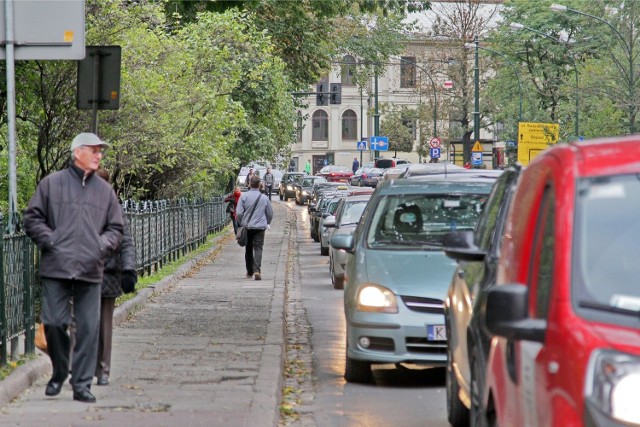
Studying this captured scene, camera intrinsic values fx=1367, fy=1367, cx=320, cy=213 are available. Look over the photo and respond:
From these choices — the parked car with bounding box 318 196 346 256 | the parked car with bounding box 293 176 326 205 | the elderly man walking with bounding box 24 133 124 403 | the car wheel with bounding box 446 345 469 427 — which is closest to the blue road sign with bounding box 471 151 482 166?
the parked car with bounding box 293 176 326 205

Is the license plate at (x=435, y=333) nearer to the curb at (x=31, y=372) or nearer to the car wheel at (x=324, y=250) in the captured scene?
the curb at (x=31, y=372)

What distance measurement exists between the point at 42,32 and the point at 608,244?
7.19 m

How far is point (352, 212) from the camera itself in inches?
993

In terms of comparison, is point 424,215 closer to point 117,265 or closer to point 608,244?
point 117,265

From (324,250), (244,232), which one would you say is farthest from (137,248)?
(324,250)

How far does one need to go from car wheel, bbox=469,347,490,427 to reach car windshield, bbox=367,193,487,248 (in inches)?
189

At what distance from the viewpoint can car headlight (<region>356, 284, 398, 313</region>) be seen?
10.7 metres

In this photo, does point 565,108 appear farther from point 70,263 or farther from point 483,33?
point 70,263

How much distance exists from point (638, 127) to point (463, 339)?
45.8m

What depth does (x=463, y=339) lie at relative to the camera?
7.71 meters

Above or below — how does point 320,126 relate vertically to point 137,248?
above

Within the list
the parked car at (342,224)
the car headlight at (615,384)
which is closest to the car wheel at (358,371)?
the car headlight at (615,384)

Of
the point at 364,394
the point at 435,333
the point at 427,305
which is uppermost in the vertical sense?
the point at 427,305

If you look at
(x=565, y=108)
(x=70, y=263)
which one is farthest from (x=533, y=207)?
(x=565, y=108)
